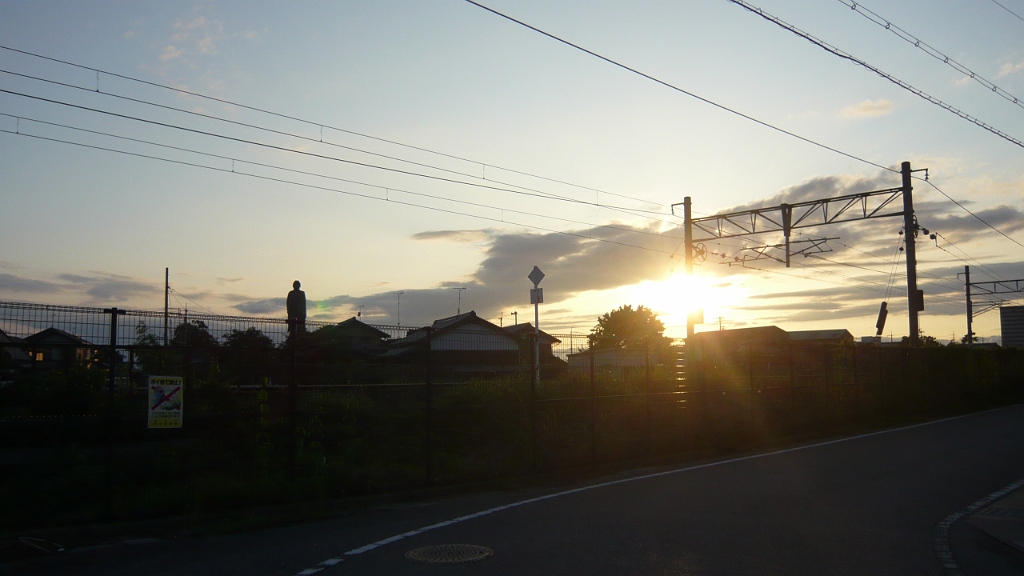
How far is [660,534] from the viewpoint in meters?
8.48

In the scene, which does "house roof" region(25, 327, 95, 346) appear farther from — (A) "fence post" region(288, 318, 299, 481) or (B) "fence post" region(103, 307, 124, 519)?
(A) "fence post" region(288, 318, 299, 481)

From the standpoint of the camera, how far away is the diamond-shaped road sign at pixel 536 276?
18.8 m

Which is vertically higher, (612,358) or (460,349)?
(460,349)

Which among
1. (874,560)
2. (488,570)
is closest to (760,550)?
(874,560)

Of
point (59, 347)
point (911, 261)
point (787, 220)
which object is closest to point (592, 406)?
point (59, 347)

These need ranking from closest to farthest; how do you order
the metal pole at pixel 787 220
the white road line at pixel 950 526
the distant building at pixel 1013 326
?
the white road line at pixel 950 526
the metal pole at pixel 787 220
the distant building at pixel 1013 326

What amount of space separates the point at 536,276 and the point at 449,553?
1171cm

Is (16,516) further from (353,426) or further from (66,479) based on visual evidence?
(353,426)

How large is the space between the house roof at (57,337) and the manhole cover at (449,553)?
5.28m

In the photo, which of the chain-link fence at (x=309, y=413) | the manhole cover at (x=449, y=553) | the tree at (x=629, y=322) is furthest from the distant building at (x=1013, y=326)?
the manhole cover at (x=449, y=553)

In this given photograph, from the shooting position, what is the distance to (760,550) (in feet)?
25.3

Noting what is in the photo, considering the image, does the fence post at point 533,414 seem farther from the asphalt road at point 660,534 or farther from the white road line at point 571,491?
the white road line at point 571,491

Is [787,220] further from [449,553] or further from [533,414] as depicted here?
[449,553]

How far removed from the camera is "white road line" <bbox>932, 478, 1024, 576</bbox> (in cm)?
730
